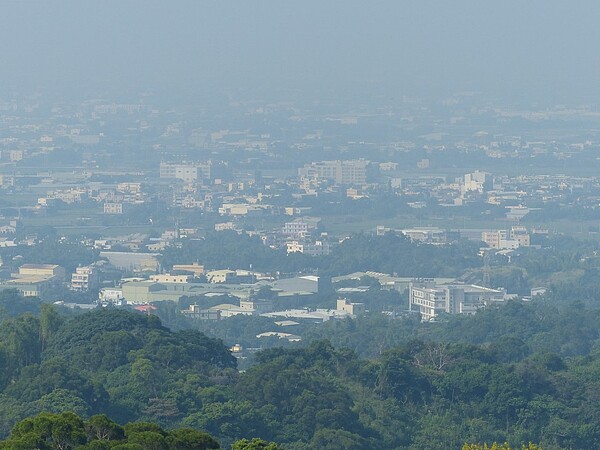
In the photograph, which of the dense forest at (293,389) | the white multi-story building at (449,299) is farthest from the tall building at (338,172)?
the dense forest at (293,389)

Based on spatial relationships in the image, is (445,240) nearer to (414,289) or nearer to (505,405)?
(414,289)

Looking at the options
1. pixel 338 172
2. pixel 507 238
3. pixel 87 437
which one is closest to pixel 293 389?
pixel 87 437

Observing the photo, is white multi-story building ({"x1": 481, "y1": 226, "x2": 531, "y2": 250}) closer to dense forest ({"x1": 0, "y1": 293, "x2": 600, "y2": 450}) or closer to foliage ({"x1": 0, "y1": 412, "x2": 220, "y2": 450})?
dense forest ({"x1": 0, "y1": 293, "x2": 600, "y2": 450})

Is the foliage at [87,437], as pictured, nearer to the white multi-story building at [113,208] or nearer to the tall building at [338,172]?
the white multi-story building at [113,208]

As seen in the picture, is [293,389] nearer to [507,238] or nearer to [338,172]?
[507,238]

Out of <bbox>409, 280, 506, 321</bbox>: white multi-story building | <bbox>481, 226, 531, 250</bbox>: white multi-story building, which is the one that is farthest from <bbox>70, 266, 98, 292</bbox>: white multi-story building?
<bbox>481, 226, 531, 250</bbox>: white multi-story building

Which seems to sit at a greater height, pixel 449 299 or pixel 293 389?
pixel 293 389
